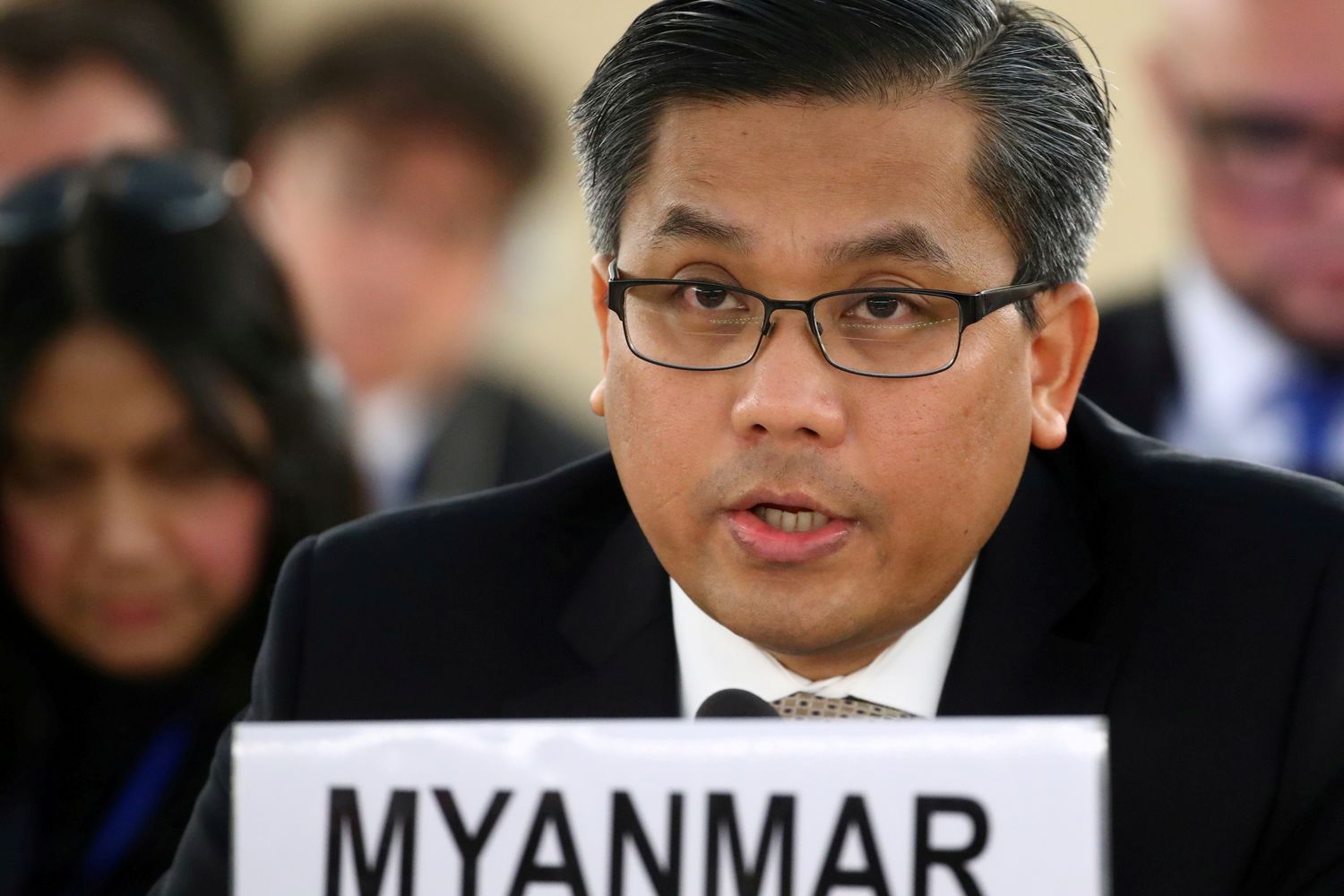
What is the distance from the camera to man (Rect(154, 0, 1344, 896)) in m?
1.80

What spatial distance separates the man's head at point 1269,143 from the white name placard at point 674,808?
98.7 inches

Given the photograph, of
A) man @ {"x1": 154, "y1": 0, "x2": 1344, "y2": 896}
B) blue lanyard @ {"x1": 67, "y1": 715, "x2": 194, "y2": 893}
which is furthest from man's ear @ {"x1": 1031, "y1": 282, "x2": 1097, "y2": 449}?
blue lanyard @ {"x1": 67, "y1": 715, "x2": 194, "y2": 893}

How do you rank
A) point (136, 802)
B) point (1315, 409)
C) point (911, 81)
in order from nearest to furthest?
point (911, 81) → point (136, 802) → point (1315, 409)

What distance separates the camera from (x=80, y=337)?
3.41m

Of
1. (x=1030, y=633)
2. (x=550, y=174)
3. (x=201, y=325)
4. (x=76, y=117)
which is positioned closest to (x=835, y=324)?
(x=1030, y=633)

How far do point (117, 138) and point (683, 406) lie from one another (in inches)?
103

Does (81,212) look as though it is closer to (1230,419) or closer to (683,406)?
(683,406)

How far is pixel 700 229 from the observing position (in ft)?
6.05

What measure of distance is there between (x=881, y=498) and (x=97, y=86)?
2910mm

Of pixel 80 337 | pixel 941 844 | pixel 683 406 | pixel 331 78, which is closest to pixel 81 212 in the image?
pixel 80 337

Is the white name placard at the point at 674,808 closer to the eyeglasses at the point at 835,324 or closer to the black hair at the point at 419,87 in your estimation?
the eyeglasses at the point at 835,324

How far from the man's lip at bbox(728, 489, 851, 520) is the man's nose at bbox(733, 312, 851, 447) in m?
0.05

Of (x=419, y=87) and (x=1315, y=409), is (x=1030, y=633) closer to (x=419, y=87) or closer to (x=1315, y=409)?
(x=1315, y=409)

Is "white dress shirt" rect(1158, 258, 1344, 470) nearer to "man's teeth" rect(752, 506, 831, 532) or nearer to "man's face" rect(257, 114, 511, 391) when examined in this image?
"man's face" rect(257, 114, 511, 391)
